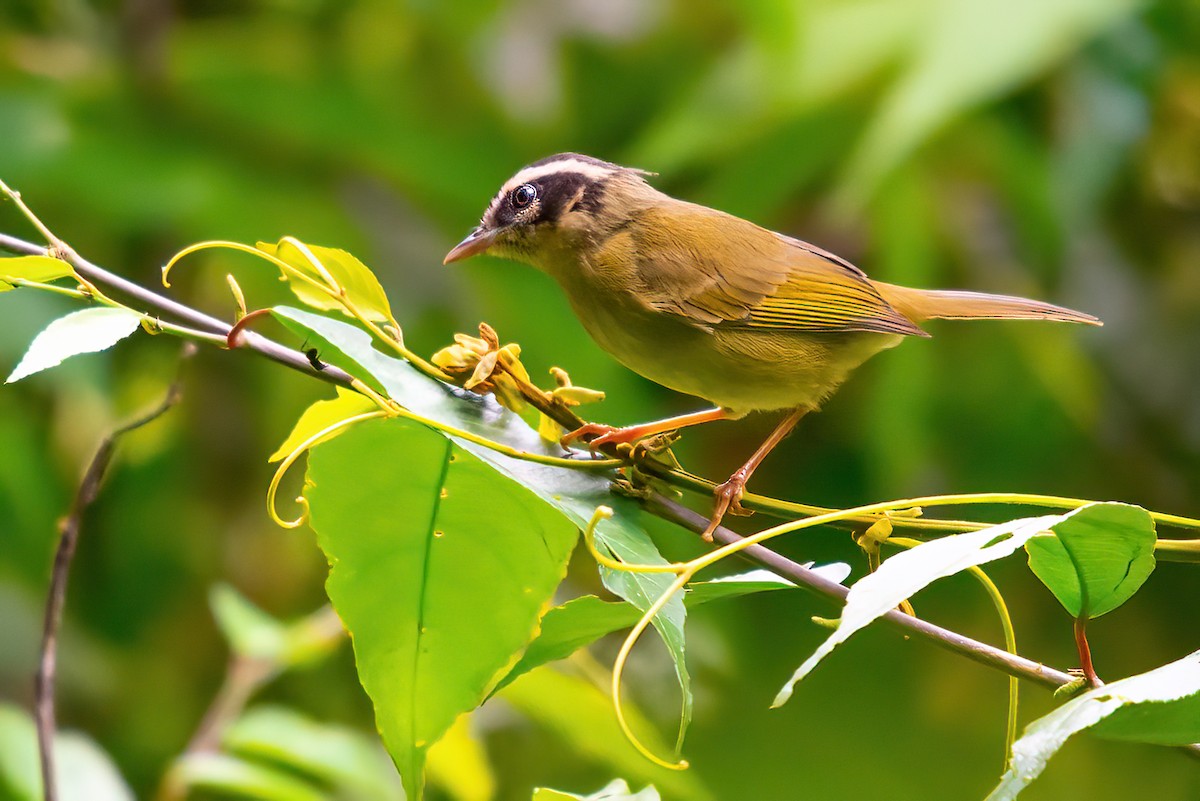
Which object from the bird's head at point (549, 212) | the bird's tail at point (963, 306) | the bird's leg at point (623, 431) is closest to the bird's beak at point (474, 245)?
the bird's head at point (549, 212)

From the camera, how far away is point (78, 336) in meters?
Result: 1.09

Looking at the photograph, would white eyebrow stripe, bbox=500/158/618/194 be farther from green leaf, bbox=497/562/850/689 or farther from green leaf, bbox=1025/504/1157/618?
green leaf, bbox=1025/504/1157/618

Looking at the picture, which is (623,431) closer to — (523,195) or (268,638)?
(523,195)

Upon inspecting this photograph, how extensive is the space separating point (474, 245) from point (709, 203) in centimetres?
160

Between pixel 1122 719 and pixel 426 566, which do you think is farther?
pixel 426 566

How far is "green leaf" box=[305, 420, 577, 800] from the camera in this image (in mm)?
1287

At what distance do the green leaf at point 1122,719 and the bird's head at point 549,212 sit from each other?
65.9 inches

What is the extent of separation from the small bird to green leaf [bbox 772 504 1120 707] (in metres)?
1.23

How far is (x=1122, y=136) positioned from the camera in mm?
3910

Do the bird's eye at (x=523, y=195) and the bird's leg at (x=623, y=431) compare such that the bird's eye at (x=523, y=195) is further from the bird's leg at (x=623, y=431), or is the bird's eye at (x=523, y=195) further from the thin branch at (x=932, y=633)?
the thin branch at (x=932, y=633)

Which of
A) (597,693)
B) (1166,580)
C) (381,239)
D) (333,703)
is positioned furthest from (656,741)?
(1166,580)

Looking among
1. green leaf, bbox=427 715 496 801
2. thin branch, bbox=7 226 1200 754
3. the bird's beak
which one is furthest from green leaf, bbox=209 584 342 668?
thin branch, bbox=7 226 1200 754

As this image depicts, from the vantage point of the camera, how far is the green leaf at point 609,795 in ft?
3.82

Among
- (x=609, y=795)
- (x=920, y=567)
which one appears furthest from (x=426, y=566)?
(x=920, y=567)
